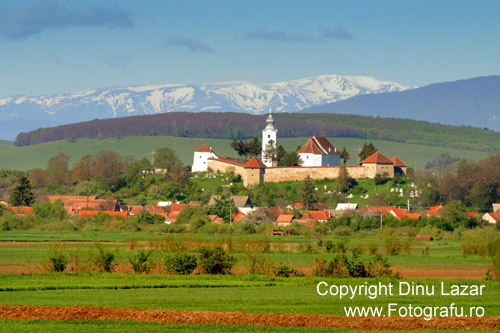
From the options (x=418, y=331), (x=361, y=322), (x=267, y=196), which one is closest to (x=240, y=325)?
(x=361, y=322)

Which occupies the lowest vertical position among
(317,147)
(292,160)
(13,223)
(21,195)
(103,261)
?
(13,223)

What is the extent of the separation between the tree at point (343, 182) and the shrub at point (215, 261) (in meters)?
55.2

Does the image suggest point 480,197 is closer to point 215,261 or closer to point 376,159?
point 376,159

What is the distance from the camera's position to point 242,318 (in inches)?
739

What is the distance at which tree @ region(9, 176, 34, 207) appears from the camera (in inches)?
3196

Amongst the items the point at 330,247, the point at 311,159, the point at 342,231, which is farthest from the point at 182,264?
the point at 311,159

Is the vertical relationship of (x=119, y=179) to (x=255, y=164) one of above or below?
below

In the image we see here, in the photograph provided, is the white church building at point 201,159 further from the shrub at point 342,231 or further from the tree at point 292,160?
the shrub at point 342,231

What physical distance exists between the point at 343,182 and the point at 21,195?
3178 cm

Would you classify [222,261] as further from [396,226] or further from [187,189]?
[187,189]

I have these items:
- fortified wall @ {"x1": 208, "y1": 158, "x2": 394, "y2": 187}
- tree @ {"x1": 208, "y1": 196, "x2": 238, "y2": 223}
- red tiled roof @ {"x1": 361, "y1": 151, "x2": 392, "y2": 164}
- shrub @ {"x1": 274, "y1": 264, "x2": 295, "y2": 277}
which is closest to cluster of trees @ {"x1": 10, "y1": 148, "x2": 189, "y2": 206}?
fortified wall @ {"x1": 208, "y1": 158, "x2": 394, "y2": 187}

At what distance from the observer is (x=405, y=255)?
4353cm

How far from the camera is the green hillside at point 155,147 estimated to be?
149 meters

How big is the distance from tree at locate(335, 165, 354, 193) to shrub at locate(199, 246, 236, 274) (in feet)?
181
